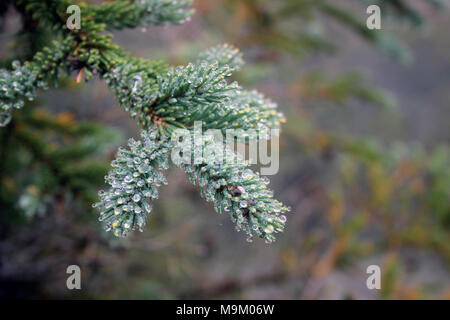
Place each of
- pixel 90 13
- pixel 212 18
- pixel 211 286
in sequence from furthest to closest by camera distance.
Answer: pixel 212 18, pixel 211 286, pixel 90 13

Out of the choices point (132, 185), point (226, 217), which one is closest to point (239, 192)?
point (132, 185)

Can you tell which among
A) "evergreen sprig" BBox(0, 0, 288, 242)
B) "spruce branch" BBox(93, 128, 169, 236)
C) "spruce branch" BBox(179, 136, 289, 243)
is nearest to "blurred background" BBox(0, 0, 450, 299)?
"evergreen sprig" BBox(0, 0, 288, 242)

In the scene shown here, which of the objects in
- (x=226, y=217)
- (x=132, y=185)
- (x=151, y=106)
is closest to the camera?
(x=132, y=185)

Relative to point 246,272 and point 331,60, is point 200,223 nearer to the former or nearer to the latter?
point 246,272

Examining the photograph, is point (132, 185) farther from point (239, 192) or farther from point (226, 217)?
point (226, 217)

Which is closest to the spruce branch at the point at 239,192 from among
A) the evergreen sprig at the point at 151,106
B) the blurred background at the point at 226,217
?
the evergreen sprig at the point at 151,106

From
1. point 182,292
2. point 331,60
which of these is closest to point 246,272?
point 182,292

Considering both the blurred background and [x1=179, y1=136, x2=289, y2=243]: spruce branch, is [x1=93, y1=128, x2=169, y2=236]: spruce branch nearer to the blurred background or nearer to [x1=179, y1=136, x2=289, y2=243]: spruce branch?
[x1=179, y1=136, x2=289, y2=243]: spruce branch

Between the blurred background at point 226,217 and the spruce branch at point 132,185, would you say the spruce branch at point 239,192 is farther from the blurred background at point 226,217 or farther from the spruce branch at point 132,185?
the blurred background at point 226,217
